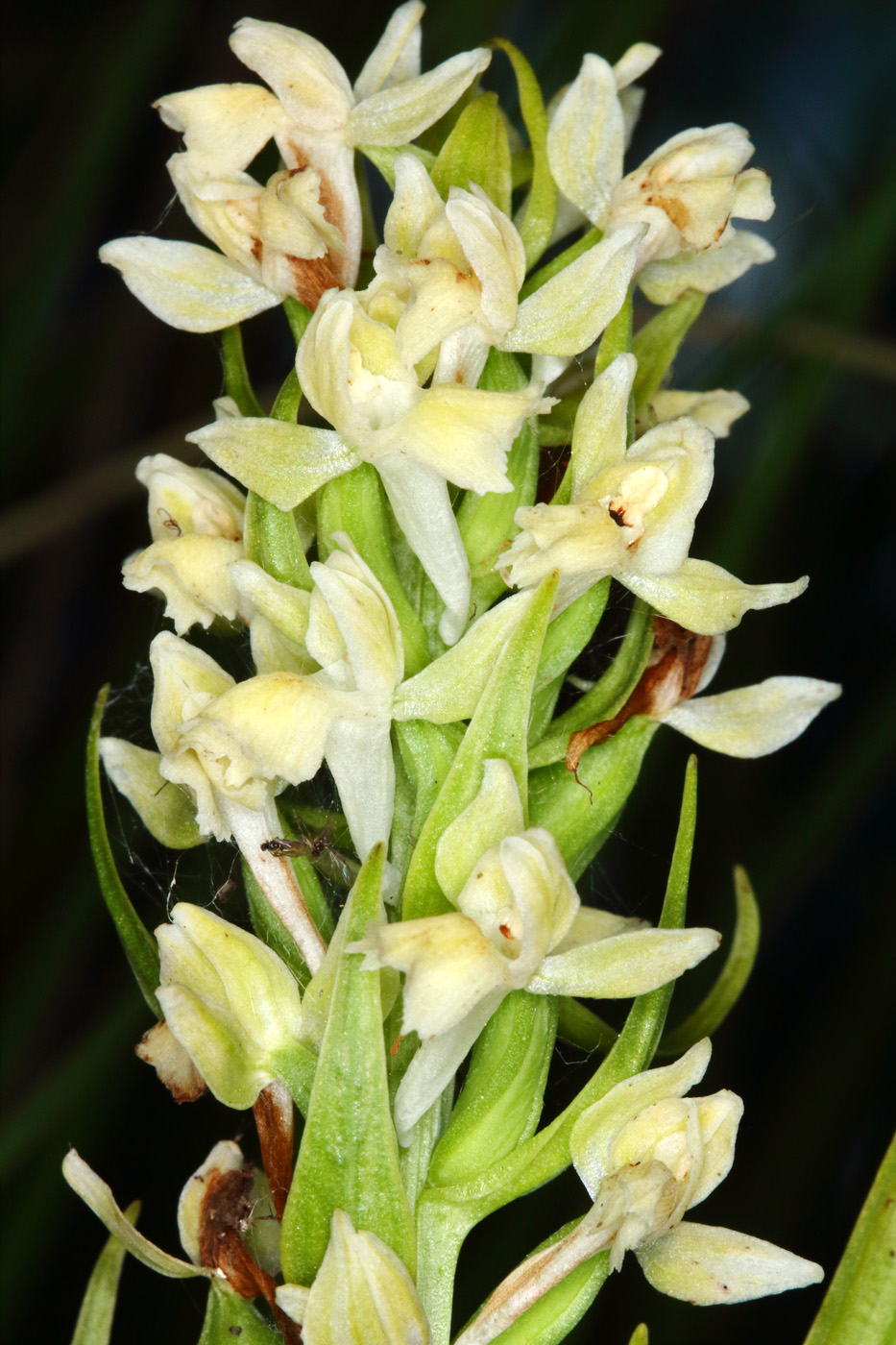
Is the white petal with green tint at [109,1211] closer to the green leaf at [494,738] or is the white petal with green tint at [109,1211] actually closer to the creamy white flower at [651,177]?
the green leaf at [494,738]

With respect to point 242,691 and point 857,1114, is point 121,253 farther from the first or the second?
point 857,1114

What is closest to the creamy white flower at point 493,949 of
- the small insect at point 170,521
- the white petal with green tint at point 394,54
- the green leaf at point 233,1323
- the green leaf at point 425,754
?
the green leaf at point 425,754

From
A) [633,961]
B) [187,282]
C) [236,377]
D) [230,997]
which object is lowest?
[633,961]

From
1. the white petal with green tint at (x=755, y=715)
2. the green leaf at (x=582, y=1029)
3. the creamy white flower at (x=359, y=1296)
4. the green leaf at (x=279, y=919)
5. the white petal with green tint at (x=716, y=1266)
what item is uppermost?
the green leaf at (x=279, y=919)

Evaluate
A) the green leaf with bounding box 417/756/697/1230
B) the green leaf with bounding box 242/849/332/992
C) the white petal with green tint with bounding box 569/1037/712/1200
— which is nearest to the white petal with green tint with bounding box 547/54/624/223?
the green leaf with bounding box 417/756/697/1230

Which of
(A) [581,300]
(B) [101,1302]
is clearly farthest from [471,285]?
(B) [101,1302]

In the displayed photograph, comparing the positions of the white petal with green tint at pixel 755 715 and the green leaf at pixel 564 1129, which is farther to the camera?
the white petal with green tint at pixel 755 715

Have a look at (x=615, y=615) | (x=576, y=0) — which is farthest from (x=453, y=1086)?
(x=576, y=0)

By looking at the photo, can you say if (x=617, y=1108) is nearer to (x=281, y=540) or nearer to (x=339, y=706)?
(x=339, y=706)

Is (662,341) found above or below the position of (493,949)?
above
